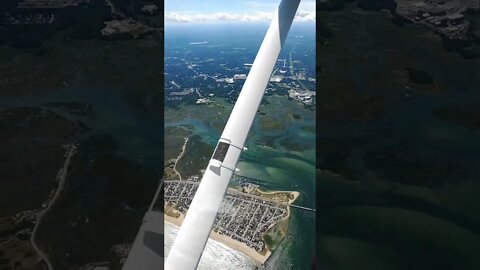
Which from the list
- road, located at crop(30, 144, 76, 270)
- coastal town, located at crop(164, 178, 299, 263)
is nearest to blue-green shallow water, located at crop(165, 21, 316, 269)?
coastal town, located at crop(164, 178, 299, 263)

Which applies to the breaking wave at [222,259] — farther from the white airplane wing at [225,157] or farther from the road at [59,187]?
the road at [59,187]

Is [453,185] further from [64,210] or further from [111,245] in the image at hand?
[64,210]

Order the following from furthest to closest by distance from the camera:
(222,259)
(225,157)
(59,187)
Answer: (222,259) → (225,157) → (59,187)

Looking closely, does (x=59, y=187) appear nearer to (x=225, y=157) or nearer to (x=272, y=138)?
(x=225, y=157)

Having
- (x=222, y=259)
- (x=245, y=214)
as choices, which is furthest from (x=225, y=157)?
(x=245, y=214)

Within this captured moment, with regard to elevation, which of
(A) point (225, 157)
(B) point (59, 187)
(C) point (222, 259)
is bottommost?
(C) point (222, 259)

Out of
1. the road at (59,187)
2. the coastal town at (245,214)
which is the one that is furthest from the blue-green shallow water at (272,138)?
the road at (59,187)

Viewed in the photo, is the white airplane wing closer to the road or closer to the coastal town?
the road

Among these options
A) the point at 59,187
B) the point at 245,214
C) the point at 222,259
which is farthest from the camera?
the point at 245,214
